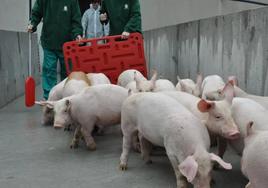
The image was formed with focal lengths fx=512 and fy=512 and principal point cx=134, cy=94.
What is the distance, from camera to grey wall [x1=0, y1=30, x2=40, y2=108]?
8.57m

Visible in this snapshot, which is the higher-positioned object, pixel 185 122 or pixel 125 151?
pixel 185 122

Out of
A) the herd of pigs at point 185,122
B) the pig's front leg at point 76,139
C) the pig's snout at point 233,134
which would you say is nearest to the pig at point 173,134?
the herd of pigs at point 185,122

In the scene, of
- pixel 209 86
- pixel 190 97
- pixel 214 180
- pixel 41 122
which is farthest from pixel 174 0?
pixel 214 180

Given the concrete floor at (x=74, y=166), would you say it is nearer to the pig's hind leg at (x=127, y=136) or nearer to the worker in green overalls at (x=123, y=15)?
the pig's hind leg at (x=127, y=136)

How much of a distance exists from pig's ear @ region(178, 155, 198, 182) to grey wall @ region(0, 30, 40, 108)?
5710 mm

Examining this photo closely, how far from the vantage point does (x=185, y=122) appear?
355cm

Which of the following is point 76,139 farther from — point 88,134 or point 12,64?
point 12,64

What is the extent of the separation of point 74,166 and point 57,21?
11.7 feet

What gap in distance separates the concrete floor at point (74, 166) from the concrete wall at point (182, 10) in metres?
5.88

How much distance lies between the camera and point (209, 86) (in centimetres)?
514

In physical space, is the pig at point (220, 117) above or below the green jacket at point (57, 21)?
below

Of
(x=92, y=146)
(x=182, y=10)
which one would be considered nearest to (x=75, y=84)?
(x=92, y=146)

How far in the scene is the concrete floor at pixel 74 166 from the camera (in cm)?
380

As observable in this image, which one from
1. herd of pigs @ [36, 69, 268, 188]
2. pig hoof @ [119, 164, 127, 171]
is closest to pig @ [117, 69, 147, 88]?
herd of pigs @ [36, 69, 268, 188]
